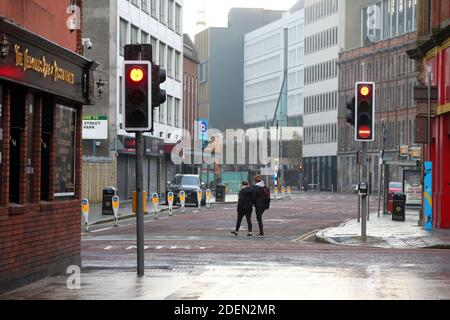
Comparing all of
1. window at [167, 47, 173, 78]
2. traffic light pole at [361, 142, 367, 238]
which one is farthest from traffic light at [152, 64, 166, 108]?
window at [167, 47, 173, 78]

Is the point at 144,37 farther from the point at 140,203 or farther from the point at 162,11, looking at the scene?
the point at 140,203

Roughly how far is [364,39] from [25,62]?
114419mm

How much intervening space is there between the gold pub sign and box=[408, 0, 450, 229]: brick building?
18249 mm

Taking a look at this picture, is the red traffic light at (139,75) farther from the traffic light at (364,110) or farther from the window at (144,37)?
the window at (144,37)

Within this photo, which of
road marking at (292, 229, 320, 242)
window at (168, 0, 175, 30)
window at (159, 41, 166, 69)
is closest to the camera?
road marking at (292, 229, 320, 242)

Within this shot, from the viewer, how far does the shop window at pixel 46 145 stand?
17797 millimetres

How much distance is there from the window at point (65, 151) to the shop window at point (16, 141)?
1870mm

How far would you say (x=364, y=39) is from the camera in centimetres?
12838

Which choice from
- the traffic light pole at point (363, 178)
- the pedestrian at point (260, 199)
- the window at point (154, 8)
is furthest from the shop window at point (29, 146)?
the window at point (154, 8)

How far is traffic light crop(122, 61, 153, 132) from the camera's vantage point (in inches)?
669

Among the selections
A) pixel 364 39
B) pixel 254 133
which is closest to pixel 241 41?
pixel 254 133

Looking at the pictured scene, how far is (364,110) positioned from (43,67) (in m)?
13.8

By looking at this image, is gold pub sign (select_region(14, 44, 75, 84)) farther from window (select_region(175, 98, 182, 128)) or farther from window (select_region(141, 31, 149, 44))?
window (select_region(175, 98, 182, 128))

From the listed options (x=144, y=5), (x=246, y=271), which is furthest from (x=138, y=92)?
(x=144, y=5)
